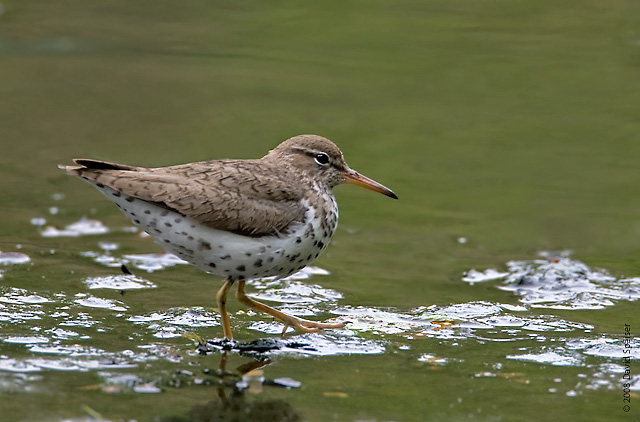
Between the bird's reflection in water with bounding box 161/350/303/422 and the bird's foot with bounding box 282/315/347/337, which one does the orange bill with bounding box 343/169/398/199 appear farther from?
the bird's reflection in water with bounding box 161/350/303/422

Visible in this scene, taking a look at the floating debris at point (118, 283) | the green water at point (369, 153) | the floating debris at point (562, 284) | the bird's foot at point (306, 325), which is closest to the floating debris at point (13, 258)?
the green water at point (369, 153)

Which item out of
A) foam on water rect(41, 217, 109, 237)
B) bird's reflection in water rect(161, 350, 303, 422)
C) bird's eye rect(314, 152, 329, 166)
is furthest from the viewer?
foam on water rect(41, 217, 109, 237)

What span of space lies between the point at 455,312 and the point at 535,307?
32.4 inches

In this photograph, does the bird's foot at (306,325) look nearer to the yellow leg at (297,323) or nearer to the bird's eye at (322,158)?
the yellow leg at (297,323)

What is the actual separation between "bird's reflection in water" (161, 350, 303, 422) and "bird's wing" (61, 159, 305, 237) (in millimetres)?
1126

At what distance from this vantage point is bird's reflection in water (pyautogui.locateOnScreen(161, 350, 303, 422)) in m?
5.35

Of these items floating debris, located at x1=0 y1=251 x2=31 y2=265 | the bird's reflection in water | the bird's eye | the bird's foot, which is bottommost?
the bird's reflection in water

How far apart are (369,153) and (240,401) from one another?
264 inches

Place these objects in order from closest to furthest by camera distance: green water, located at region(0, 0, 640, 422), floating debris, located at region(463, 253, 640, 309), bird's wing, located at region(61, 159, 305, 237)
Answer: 1. green water, located at region(0, 0, 640, 422)
2. bird's wing, located at region(61, 159, 305, 237)
3. floating debris, located at region(463, 253, 640, 309)

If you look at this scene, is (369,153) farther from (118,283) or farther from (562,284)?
(118,283)

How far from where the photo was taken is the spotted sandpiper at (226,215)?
267 inches

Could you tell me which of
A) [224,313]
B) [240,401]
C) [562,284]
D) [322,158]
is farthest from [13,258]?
[562,284]

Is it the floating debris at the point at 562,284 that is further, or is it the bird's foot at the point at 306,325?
the floating debris at the point at 562,284

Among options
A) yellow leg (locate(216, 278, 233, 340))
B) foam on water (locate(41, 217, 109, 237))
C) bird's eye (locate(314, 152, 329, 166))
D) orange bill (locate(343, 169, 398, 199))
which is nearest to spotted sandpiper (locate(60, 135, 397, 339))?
yellow leg (locate(216, 278, 233, 340))
